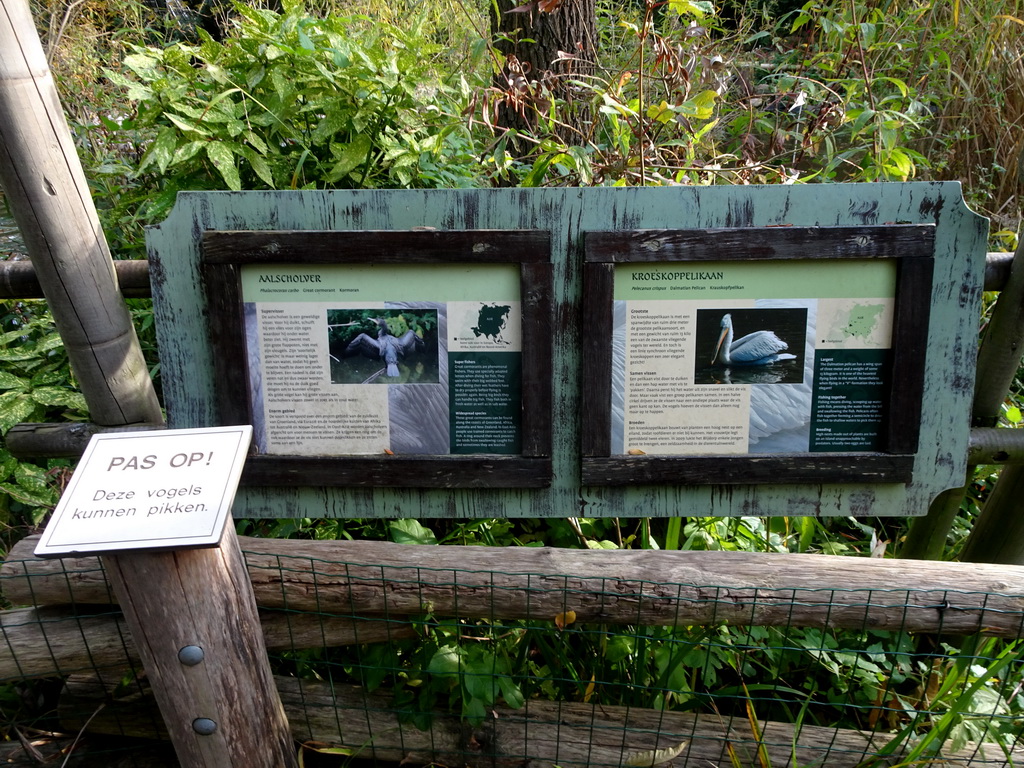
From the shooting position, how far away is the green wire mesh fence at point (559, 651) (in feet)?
6.51

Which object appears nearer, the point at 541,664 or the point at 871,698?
the point at 871,698

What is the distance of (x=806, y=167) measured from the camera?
4.28m

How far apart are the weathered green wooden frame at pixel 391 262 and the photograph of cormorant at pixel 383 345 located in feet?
0.50

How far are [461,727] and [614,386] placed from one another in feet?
3.69

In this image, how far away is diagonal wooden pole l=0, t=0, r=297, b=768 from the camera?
1529mm

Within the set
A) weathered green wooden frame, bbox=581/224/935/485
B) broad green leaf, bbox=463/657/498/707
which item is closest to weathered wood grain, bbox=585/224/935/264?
weathered green wooden frame, bbox=581/224/935/485

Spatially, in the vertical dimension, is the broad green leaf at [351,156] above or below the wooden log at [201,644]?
above

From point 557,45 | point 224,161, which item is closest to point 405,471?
point 224,161

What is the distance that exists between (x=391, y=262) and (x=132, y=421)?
0.95 metres

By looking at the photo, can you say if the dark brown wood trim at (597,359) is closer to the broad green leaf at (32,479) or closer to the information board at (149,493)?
the information board at (149,493)

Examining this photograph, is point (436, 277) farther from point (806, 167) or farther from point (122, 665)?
point (806, 167)

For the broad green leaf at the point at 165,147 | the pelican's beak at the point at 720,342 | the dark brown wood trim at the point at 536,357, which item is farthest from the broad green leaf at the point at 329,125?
the pelican's beak at the point at 720,342

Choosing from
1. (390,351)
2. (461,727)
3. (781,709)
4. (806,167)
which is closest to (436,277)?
(390,351)

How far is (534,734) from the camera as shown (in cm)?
222
